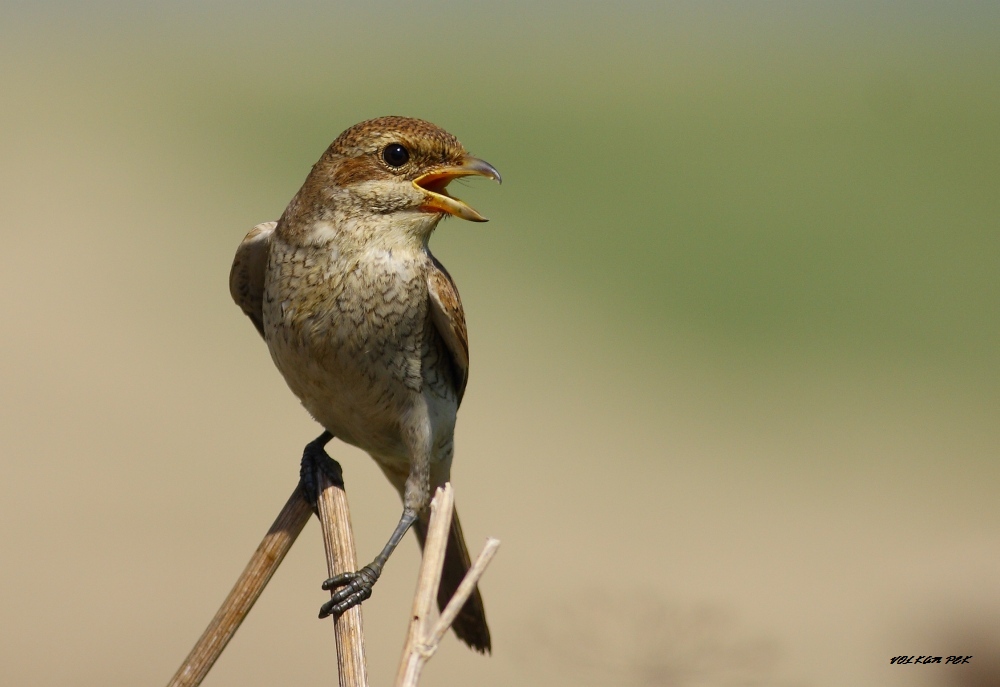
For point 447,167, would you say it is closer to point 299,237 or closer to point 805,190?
point 299,237

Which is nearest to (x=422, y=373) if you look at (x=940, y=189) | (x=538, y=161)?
(x=538, y=161)

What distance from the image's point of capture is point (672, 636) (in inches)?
165

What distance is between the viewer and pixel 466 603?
4.31 meters

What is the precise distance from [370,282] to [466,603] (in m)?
1.28

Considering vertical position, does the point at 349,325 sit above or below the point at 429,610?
Answer: above

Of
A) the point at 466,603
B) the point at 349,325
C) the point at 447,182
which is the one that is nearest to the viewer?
the point at 349,325

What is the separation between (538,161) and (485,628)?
1636cm

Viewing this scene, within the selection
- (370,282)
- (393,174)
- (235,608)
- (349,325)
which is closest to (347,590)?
(235,608)

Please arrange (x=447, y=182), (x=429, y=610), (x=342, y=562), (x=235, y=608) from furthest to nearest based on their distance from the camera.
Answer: (x=447, y=182)
(x=342, y=562)
(x=235, y=608)
(x=429, y=610)

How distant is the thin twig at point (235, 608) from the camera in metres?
2.85

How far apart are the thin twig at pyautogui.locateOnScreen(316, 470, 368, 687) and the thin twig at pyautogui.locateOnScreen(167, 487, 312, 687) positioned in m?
0.11

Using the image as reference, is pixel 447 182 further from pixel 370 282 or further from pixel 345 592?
pixel 345 592

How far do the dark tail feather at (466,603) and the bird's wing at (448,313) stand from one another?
0.62m

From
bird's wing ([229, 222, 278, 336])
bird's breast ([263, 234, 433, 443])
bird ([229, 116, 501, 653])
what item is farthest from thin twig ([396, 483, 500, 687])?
bird's wing ([229, 222, 278, 336])
